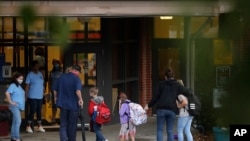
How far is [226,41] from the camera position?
114cm

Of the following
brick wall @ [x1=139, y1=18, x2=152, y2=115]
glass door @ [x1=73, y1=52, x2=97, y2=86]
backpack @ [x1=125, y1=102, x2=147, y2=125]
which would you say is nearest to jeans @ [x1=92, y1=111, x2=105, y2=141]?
backpack @ [x1=125, y1=102, x2=147, y2=125]

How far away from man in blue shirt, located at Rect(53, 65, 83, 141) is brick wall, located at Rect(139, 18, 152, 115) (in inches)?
191

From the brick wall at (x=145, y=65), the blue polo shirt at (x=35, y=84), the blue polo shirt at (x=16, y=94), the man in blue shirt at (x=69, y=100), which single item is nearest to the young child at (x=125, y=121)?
the man in blue shirt at (x=69, y=100)

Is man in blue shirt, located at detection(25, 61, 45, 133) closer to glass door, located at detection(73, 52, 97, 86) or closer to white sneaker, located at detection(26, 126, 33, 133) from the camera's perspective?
white sneaker, located at detection(26, 126, 33, 133)

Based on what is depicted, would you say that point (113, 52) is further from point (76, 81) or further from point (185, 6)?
point (185, 6)

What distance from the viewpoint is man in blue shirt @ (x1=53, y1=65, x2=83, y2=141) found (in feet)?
33.8

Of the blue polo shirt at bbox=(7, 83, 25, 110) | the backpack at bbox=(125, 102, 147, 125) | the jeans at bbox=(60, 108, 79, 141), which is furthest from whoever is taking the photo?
the blue polo shirt at bbox=(7, 83, 25, 110)

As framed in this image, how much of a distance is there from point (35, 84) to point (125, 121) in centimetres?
268

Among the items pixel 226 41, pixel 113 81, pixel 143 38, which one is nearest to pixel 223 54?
pixel 226 41

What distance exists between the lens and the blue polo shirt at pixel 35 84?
12508mm

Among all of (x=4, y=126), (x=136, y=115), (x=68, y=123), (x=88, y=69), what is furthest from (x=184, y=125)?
(x=4, y=126)

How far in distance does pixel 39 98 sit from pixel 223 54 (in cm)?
1161

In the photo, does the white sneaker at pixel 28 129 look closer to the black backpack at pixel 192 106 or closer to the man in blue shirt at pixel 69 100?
the man in blue shirt at pixel 69 100

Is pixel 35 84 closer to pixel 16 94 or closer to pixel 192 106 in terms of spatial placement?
pixel 16 94
